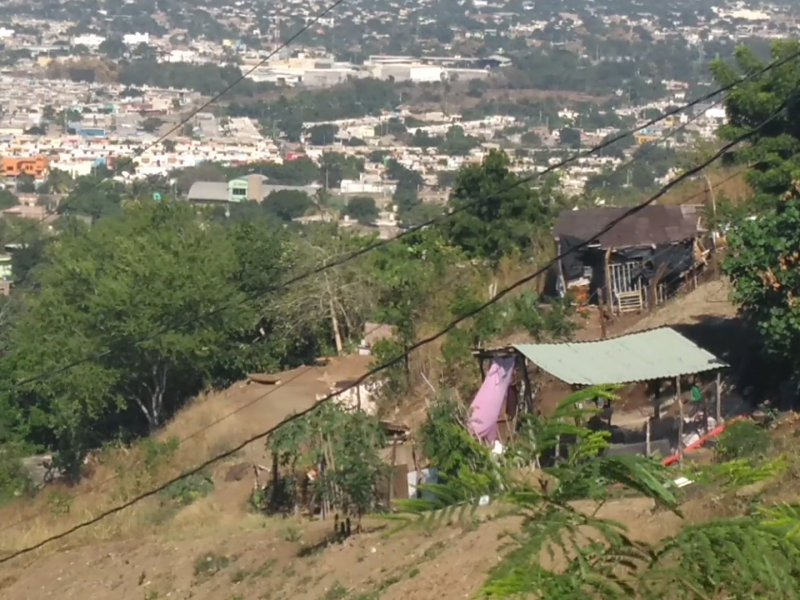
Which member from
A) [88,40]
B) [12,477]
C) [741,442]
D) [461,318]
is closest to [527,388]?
[741,442]

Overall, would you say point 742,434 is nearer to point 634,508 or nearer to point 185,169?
point 634,508

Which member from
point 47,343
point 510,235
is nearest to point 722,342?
point 510,235

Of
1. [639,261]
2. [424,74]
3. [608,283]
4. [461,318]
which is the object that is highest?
[461,318]

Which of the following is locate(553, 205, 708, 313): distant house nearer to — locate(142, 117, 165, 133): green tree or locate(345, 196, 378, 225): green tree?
locate(345, 196, 378, 225): green tree

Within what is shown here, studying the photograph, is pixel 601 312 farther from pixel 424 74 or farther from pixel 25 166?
pixel 424 74

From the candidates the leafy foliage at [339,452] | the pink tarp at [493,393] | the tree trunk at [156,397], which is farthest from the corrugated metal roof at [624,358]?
the tree trunk at [156,397]

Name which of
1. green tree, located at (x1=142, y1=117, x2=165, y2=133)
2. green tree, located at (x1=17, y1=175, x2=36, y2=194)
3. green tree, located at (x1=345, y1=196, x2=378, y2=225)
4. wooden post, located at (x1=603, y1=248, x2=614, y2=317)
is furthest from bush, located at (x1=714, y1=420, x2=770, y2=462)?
green tree, located at (x1=142, y1=117, x2=165, y2=133)
